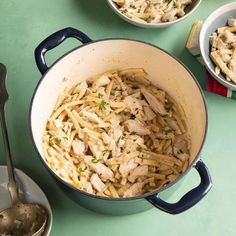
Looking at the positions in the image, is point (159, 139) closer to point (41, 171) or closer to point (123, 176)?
point (123, 176)

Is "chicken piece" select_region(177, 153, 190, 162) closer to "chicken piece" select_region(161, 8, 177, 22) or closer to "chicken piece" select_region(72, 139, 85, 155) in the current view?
"chicken piece" select_region(72, 139, 85, 155)

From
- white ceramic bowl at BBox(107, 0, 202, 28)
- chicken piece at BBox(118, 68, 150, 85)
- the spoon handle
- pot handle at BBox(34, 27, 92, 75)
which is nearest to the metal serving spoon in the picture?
the spoon handle

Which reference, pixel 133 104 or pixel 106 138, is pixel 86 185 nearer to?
pixel 106 138

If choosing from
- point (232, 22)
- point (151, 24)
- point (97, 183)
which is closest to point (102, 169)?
point (97, 183)

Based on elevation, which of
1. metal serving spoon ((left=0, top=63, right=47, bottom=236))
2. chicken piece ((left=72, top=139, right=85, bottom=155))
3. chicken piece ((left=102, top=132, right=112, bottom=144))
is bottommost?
metal serving spoon ((left=0, top=63, right=47, bottom=236))

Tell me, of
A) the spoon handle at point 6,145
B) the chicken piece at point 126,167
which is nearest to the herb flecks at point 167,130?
the chicken piece at point 126,167

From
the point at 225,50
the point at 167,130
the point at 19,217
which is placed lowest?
the point at 19,217

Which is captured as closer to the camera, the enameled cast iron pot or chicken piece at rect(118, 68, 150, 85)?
the enameled cast iron pot

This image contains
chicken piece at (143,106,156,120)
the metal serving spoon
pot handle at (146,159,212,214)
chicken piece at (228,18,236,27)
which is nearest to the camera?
pot handle at (146,159,212,214)
